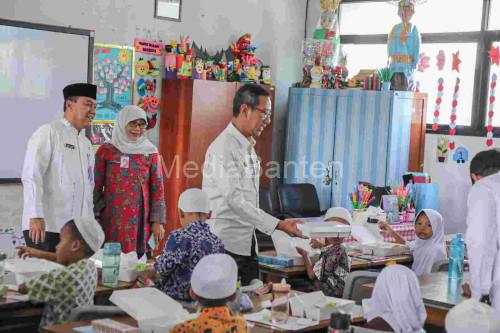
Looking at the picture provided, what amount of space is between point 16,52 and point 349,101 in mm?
3617

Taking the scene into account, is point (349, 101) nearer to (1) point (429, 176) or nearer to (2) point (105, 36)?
(1) point (429, 176)

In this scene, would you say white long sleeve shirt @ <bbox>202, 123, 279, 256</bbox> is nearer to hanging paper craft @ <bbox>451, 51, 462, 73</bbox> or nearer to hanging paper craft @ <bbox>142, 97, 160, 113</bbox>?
hanging paper craft @ <bbox>142, 97, 160, 113</bbox>

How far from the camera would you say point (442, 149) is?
8758mm

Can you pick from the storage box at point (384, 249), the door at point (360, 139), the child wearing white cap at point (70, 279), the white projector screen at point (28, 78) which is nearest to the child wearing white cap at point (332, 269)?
the storage box at point (384, 249)

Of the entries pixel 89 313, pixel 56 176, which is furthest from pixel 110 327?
pixel 56 176

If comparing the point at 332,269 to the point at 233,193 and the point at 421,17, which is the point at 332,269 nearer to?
the point at 233,193

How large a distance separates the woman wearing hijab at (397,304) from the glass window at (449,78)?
514 cm

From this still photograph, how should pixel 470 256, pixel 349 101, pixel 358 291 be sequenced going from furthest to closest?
pixel 349 101 < pixel 358 291 < pixel 470 256

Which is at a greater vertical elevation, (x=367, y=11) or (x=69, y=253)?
(x=367, y=11)

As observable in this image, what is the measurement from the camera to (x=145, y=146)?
223 inches

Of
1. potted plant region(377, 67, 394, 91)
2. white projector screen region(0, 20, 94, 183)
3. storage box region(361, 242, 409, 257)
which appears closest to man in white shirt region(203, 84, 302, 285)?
storage box region(361, 242, 409, 257)

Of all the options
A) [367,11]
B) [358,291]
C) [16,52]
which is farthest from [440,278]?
[367,11]

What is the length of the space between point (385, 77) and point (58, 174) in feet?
14.8

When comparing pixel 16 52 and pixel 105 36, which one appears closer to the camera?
pixel 16 52
